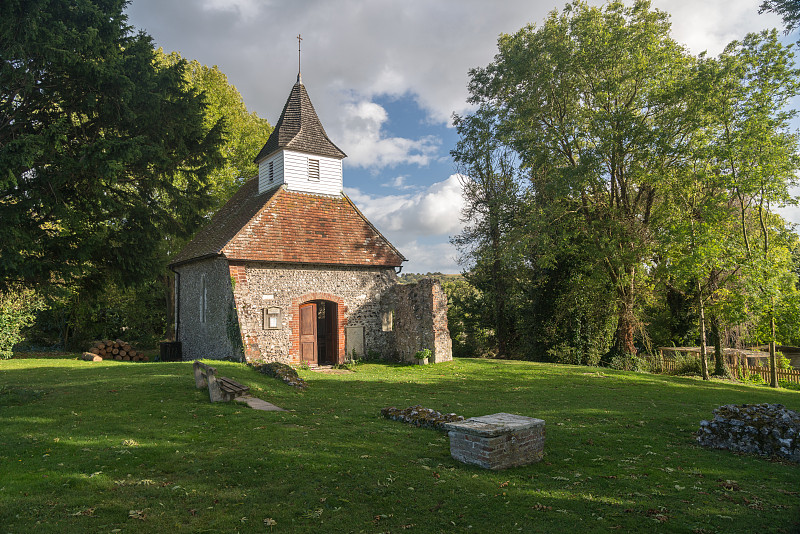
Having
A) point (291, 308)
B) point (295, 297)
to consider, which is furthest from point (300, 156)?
point (291, 308)

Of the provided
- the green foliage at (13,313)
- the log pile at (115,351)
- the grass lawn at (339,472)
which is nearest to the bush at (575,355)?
the grass lawn at (339,472)

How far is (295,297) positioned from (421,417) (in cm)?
1008

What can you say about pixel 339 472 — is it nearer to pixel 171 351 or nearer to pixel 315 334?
pixel 315 334

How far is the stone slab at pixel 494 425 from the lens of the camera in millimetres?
6203

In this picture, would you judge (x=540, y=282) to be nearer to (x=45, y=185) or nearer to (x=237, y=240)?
(x=237, y=240)

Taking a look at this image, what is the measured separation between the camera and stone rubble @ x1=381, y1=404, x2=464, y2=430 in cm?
820

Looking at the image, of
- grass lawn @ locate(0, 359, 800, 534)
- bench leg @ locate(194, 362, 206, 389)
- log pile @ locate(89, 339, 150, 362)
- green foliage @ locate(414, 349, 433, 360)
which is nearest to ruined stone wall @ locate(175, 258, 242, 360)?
log pile @ locate(89, 339, 150, 362)

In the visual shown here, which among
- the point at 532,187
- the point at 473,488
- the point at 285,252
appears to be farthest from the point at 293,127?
the point at 473,488

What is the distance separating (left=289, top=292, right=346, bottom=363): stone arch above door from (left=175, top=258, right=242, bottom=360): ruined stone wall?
1.96 m

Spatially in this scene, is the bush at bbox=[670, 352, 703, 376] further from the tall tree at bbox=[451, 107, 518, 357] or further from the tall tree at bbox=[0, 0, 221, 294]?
the tall tree at bbox=[0, 0, 221, 294]

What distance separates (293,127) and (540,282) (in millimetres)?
13273

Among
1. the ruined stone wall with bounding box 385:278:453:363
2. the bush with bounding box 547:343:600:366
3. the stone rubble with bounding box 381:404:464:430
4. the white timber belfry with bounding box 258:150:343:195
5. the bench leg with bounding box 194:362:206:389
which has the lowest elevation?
the bush with bounding box 547:343:600:366

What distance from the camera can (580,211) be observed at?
70.4ft

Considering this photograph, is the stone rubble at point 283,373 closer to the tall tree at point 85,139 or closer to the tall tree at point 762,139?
the tall tree at point 85,139
